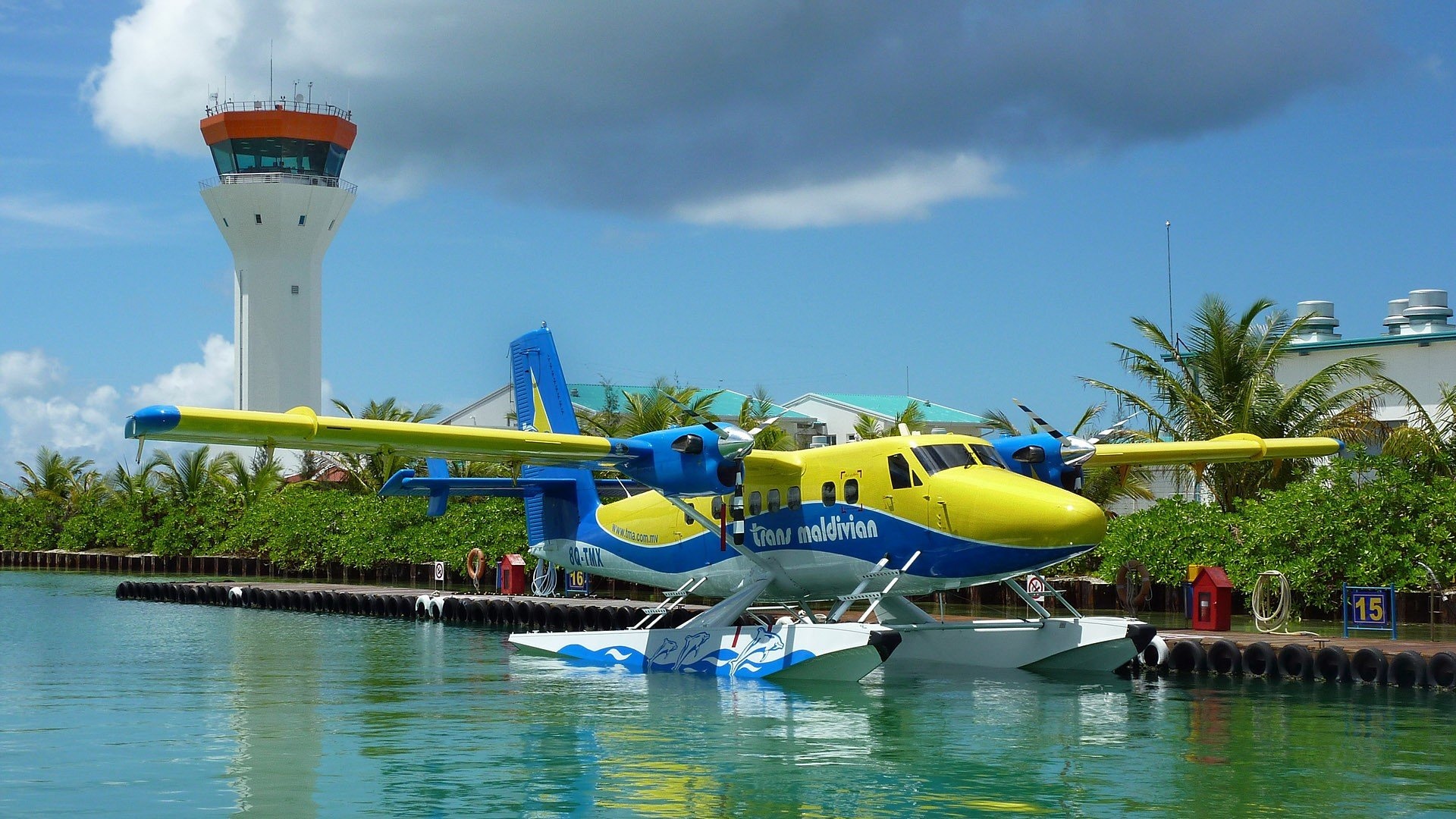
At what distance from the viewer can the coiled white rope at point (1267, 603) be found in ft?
74.5

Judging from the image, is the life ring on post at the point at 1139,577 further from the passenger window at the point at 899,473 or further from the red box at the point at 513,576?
the red box at the point at 513,576

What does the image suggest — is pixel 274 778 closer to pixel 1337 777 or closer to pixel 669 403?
pixel 1337 777

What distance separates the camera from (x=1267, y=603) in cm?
2744

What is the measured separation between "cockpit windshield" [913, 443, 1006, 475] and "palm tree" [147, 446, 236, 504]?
50.2 m

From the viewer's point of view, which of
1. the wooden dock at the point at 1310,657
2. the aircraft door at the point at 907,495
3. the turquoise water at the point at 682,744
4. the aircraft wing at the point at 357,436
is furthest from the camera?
the wooden dock at the point at 1310,657

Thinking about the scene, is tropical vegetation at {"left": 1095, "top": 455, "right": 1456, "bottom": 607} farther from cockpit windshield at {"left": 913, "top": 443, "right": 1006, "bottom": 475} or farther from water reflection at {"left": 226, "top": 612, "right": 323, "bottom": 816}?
water reflection at {"left": 226, "top": 612, "right": 323, "bottom": 816}

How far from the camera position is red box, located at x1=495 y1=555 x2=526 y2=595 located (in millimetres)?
35844

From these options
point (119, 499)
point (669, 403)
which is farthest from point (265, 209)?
point (669, 403)

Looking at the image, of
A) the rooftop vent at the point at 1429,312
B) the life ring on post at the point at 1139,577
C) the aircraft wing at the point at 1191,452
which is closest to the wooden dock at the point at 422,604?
the aircraft wing at the point at 1191,452

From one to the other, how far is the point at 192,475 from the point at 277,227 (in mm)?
15370

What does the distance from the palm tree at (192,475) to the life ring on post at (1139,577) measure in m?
44.1

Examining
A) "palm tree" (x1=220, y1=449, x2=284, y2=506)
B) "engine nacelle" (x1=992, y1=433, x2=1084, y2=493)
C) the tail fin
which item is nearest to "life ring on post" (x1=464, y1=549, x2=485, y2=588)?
the tail fin

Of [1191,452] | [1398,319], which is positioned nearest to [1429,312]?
[1398,319]

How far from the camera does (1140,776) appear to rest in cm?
1316
